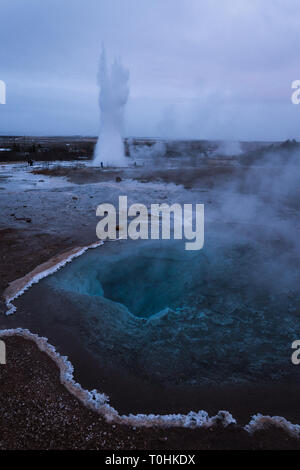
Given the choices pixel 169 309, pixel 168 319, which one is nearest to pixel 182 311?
pixel 169 309

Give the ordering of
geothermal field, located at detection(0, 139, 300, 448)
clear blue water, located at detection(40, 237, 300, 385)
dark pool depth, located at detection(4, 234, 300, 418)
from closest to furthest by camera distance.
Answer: geothermal field, located at detection(0, 139, 300, 448) < dark pool depth, located at detection(4, 234, 300, 418) < clear blue water, located at detection(40, 237, 300, 385)

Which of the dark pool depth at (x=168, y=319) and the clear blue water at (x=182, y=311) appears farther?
the clear blue water at (x=182, y=311)

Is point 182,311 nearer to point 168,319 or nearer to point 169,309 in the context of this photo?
point 169,309

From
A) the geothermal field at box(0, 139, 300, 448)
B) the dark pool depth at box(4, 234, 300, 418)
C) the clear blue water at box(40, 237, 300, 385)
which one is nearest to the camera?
the geothermal field at box(0, 139, 300, 448)

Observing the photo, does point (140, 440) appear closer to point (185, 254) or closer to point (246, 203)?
point (185, 254)

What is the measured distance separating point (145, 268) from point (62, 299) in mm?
1834

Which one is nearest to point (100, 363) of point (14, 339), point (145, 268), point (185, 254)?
point (14, 339)

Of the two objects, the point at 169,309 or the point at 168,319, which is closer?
the point at 168,319

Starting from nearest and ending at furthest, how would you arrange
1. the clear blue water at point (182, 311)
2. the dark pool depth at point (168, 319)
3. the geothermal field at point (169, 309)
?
the geothermal field at point (169, 309) → the dark pool depth at point (168, 319) → the clear blue water at point (182, 311)

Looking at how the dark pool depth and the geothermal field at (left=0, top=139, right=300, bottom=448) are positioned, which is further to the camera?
the dark pool depth

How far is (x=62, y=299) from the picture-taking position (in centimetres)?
447

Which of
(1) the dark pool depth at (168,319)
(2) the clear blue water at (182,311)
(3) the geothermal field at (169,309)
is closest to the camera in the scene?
(3) the geothermal field at (169,309)

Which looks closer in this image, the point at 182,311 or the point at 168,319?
the point at 168,319

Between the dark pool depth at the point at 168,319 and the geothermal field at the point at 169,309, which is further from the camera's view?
the dark pool depth at the point at 168,319
